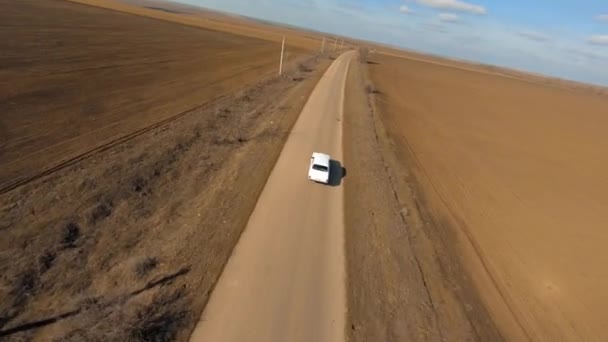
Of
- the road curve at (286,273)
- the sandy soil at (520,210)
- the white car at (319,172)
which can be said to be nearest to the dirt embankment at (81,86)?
the road curve at (286,273)

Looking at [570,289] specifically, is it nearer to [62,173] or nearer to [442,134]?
[62,173]

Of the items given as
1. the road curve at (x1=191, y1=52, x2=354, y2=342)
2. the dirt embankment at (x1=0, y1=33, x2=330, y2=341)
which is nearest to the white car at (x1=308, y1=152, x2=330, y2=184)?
the road curve at (x1=191, y1=52, x2=354, y2=342)

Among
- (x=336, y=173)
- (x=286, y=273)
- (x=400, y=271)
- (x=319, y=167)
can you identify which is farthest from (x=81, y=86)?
(x=400, y=271)

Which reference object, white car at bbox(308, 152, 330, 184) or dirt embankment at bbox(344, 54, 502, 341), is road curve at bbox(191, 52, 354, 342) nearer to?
white car at bbox(308, 152, 330, 184)

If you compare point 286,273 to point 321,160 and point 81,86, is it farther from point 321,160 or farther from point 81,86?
point 81,86

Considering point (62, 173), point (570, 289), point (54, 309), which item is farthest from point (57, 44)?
point (570, 289)

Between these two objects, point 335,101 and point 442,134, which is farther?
point 335,101

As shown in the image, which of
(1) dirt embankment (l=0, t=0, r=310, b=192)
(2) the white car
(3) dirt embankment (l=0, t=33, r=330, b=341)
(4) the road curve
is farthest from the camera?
(2) the white car
